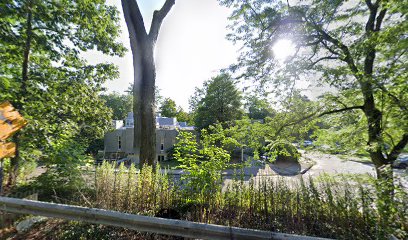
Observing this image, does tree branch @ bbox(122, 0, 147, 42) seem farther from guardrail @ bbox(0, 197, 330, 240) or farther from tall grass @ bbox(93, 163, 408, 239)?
guardrail @ bbox(0, 197, 330, 240)

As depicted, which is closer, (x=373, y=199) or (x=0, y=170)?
(x=373, y=199)

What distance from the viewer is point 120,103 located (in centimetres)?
4462

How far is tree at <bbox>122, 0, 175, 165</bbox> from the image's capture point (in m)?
5.29

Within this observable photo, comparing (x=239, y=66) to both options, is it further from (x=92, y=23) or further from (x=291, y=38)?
(x=92, y=23)

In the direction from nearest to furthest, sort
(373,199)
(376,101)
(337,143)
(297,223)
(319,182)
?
(373,199), (297,223), (319,182), (376,101), (337,143)

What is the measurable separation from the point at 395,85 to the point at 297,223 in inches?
134

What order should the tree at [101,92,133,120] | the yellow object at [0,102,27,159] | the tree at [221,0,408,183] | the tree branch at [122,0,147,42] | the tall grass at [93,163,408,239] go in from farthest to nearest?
1. the tree at [101,92,133,120]
2. the tree branch at [122,0,147,42]
3. the tree at [221,0,408,183]
4. the yellow object at [0,102,27,159]
5. the tall grass at [93,163,408,239]

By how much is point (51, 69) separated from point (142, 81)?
4188 millimetres

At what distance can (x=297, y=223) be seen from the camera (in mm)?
2912

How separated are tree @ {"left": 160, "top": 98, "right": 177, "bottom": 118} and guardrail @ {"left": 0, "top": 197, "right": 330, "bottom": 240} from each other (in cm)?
4428

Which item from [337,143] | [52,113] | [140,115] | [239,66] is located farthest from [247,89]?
[52,113]

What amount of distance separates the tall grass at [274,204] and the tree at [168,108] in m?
43.5

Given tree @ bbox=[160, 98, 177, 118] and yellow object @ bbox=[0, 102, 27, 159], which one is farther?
tree @ bbox=[160, 98, 177, 118]

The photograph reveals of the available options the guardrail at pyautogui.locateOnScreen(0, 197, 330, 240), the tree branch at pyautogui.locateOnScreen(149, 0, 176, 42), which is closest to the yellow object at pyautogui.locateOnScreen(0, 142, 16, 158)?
the guardrail at pyautogui.locateOnScreen(0, 197, 330, 240)
